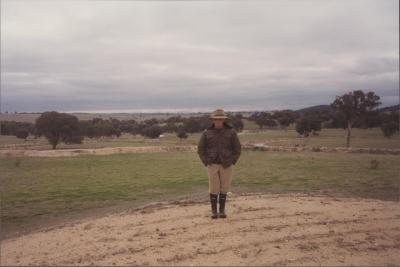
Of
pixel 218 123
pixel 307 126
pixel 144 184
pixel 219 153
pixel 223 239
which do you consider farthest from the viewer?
pixel 307 126

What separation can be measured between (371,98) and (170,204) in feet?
130

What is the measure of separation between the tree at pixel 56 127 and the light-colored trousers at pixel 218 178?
35.4 metres

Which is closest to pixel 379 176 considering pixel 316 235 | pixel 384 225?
pixel 384 225

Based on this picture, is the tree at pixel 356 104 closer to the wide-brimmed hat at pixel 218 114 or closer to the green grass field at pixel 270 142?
the green grass field at pixel 270 142

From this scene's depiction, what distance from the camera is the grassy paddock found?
12344 mm

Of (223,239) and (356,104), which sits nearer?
(223,239)

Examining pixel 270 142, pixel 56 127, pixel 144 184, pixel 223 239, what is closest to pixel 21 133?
pixel 56 127

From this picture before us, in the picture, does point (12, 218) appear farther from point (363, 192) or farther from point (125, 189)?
point (363, 192)

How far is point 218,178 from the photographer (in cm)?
925

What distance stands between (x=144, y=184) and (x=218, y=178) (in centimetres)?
761

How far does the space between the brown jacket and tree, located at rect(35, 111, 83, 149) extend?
35.3 m

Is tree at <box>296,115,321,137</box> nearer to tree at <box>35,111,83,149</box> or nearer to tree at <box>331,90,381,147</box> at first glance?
tree at <box>331,90,381,147</box>

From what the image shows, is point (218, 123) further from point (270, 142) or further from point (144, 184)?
point (270, 142)

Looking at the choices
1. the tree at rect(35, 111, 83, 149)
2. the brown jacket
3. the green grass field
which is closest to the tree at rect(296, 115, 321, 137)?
the green grass field
